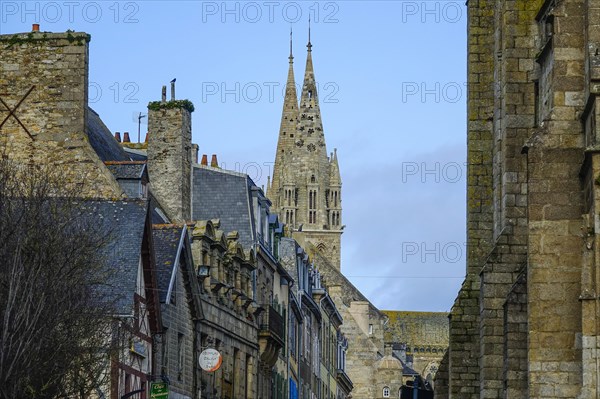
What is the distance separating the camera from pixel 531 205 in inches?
966

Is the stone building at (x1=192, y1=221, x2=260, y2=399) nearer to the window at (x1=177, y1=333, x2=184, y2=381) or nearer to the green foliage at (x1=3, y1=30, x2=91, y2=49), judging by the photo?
the window at (x1=177, y1=333, x2=184, y2=381)

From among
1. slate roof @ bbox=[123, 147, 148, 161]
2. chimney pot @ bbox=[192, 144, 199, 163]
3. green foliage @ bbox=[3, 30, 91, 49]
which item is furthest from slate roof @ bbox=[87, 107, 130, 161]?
chimney pot @ bbox=[192, 144, 199, 163]

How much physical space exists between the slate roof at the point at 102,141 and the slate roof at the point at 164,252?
8.30 ft

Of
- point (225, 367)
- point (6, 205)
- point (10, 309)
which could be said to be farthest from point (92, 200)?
point (225, 367)

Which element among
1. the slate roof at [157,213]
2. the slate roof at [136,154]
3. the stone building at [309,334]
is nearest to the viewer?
the slate roof at [157,213]

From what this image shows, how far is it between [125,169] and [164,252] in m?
2.07

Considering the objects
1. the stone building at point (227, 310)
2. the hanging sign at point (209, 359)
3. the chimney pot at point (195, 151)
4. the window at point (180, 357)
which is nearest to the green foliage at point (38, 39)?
the stone building at point (227, 310)

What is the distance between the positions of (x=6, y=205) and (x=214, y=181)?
80.0ft

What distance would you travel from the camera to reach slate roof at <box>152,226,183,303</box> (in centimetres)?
4147

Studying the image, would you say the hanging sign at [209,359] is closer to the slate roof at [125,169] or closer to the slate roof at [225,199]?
the slate roof at [125,169]

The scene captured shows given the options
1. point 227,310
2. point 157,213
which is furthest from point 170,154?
point 227,310

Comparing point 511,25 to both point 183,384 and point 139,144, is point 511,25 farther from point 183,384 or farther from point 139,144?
point 139,144

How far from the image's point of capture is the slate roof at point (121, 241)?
3641 centimetres

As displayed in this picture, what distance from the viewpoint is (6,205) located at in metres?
31.8
